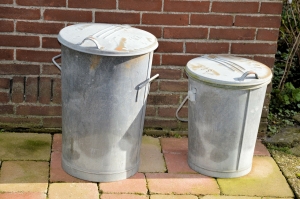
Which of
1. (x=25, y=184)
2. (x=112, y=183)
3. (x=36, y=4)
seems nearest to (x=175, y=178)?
(x=112, y=183)

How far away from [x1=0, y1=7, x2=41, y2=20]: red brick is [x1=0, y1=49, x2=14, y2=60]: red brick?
247 millimetres

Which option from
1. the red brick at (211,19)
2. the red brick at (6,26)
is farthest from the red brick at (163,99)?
the red brick at (6,26)

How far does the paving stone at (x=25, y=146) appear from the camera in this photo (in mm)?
3910

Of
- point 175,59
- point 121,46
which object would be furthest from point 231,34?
point 121,46

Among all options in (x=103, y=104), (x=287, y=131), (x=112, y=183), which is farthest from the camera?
(x=287, y=131)

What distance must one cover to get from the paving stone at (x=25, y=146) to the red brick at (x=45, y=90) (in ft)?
0.88

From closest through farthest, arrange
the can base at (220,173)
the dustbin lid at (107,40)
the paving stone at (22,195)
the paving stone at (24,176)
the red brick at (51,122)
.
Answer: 1. the dustbin lid at (107,40)
2. the paving stone at (22,195)
3. the paving stone at (24,176)
4. the can base at (220,173)
5. the red brick at (51,122)

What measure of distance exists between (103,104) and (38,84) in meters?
0.96

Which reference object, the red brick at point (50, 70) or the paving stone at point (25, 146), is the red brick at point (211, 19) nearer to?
the red brick at point (50, 70)

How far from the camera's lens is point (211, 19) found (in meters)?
4.11

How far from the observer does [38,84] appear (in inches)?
166

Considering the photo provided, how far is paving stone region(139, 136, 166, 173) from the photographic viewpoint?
3.89 m

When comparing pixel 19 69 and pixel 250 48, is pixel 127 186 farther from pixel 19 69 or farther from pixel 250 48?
pixel 250 48

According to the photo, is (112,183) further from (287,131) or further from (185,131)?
(287,131)
